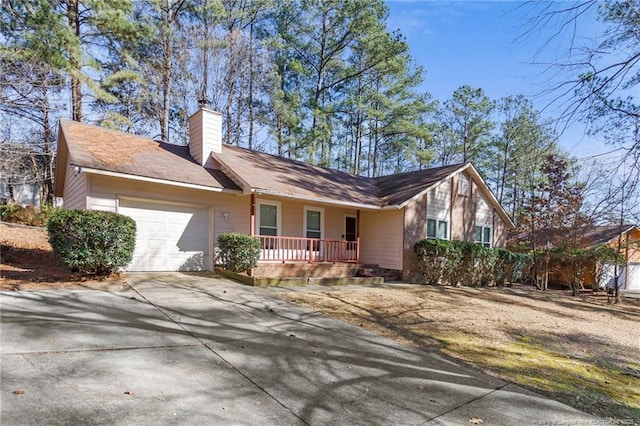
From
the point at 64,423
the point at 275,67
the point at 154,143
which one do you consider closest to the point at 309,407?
the point at 64,423

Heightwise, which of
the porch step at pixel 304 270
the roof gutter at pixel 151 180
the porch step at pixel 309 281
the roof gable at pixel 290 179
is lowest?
the porch step at pixel 309 281

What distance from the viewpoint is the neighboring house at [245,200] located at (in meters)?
10.1

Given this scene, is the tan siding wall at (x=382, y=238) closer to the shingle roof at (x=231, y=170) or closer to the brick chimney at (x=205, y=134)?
the shingle roof at (x=231, y=170)

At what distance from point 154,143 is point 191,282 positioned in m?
5.90

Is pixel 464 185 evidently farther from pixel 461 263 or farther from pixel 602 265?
pixel 602 265

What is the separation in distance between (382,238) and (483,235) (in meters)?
6.26

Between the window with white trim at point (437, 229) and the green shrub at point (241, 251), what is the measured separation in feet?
26.2

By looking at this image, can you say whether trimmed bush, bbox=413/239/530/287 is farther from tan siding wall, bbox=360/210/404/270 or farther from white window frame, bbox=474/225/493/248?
white window frame, bbox=474/225/493/248

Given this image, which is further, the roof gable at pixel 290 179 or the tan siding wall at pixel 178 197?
the roof gable at pixel 290 179

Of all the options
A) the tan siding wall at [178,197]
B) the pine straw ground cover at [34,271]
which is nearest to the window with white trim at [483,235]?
the tan siding wall at [178,197]

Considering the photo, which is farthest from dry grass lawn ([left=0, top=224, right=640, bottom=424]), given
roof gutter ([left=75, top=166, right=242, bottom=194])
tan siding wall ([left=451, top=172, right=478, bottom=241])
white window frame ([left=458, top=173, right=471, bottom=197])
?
white window frame ([left=458, top=173, right=471, bottom=197])

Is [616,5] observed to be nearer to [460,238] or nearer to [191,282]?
[191,282]

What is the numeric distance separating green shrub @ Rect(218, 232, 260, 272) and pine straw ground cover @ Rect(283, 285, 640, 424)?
1.77m

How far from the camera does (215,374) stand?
3.86 m
